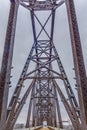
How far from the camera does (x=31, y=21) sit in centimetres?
2000

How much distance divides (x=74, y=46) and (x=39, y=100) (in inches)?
1172

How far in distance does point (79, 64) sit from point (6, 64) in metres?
3.10

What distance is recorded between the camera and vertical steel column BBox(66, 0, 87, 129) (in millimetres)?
10133

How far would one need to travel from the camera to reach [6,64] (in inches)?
445

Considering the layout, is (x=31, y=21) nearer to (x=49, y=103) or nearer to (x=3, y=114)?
(x=3, y=114)

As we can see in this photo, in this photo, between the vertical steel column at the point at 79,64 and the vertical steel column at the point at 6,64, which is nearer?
the vertical steel column at the point at 79,64

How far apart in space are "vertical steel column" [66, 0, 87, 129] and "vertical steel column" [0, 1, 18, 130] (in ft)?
8.93

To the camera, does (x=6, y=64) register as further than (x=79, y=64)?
Yes

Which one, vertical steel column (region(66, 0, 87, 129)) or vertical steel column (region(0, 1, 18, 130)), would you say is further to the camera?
vertical steel column (region(0, 1, 18, 130))

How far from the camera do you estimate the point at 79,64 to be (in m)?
10.8

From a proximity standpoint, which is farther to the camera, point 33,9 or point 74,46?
point 33,9

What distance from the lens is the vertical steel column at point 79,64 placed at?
10.1m

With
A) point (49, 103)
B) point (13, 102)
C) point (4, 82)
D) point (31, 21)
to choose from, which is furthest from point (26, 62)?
point (49, 103)

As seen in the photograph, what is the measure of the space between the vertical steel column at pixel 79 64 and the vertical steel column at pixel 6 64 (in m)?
2.72
